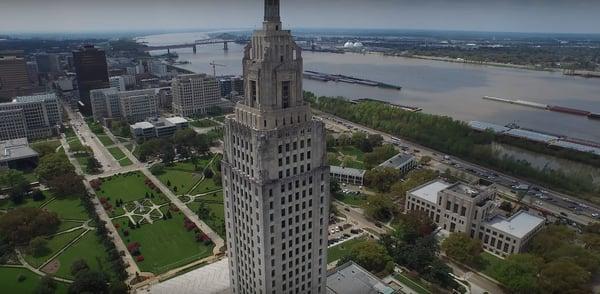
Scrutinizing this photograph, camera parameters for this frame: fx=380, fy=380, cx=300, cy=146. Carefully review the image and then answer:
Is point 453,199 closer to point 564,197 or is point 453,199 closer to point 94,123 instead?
point 564,197

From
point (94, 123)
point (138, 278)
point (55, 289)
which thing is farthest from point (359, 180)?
point (94, 123)

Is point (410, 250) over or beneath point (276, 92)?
beneath

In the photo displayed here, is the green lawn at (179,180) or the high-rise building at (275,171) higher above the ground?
the high-rise building at (275,171)

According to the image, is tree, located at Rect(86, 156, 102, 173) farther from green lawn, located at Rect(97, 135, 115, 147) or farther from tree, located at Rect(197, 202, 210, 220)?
tree, located at Rect(197, 202, 210, 220)

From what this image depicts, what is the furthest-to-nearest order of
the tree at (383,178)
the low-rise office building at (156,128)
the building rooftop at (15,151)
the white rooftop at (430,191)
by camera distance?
the low-rise office building at (156,128) → the building rooftop at (15,151) → the tree at (383,178) → the white rooftop at (430,191)

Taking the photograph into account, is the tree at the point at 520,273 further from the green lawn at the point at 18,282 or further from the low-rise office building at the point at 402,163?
the green lawn at the point at 18,282

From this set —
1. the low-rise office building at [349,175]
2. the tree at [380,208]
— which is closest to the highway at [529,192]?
the low-rise office building at [349,175]
